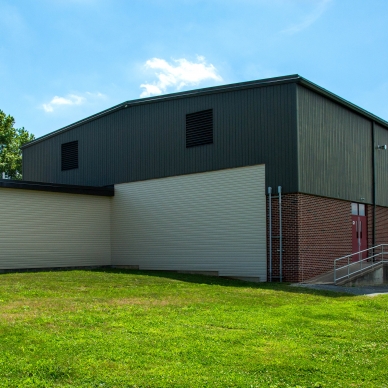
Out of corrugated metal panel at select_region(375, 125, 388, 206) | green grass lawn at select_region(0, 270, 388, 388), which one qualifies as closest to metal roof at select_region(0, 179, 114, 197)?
green grass lawn at select_region(0, 270, 388, 388)

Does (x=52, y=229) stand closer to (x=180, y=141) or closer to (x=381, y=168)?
(x=180, y=141)

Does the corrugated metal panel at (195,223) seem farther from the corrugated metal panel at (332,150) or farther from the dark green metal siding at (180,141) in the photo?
the corrugated metal panel at (332,150)

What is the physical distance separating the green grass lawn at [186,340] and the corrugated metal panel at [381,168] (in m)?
13.3

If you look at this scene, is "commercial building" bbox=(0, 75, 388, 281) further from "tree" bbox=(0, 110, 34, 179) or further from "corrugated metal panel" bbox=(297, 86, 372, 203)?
"tree" bbox=(0, 110, 34, 179)

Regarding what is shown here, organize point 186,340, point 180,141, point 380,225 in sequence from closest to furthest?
1. point 186,340
2. point 180,141
3. point 380,225

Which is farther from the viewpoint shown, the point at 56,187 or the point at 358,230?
the point at 358,230

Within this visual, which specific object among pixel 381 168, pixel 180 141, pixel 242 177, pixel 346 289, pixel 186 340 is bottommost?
pixel 346 289

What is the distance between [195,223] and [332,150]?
654cm

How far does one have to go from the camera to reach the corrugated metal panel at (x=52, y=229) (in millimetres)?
20844

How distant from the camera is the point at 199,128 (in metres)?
21.6

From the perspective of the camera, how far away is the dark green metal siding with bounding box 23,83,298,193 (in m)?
19.2

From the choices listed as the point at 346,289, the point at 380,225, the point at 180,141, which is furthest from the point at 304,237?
the point at 380,225

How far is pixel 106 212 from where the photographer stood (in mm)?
25047

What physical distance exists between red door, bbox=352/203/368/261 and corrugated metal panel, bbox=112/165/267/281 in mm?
5744
